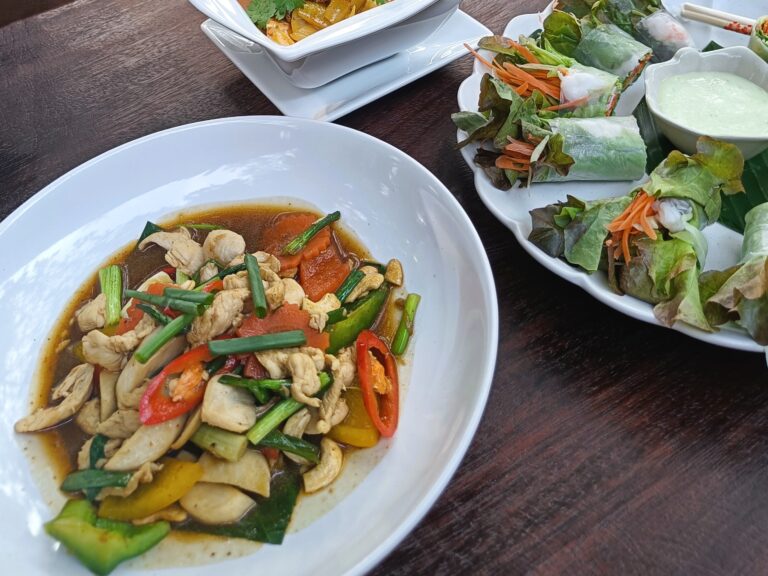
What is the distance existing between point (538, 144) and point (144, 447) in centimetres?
149

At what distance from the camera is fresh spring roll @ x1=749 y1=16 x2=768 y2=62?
2.37 metres

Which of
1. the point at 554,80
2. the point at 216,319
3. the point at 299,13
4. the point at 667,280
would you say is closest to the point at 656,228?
the point at 667,280

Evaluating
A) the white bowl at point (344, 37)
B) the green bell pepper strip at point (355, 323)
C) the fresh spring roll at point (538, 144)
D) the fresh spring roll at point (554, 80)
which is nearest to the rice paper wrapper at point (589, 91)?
the fresh spring roll at point (554, 80)

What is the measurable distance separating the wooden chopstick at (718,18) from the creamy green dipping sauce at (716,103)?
270mm

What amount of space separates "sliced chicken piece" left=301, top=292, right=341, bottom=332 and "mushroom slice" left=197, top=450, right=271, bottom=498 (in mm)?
386

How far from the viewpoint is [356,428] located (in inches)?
60.4

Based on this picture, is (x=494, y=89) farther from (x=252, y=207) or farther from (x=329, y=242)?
(x=252, y=207)

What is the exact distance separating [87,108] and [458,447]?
2194mm

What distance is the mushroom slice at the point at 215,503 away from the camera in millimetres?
1402

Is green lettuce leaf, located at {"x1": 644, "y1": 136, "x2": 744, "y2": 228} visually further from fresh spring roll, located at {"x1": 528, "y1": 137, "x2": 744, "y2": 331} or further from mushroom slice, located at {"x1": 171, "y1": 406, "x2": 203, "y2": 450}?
mushroom slice, located at {"x1": 171, "y1": 406, "x2": 203, "y2": 450}

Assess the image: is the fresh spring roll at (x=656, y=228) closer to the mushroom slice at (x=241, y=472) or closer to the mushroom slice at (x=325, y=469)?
the mushroom slice at (x=325, y=469)

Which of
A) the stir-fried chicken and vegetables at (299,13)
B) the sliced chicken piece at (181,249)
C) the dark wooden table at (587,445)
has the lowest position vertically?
the dark wooden table at (587,445)

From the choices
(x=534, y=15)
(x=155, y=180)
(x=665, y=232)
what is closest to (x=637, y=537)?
(x=665, y=232)

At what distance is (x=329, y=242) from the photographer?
2004 millimetres
